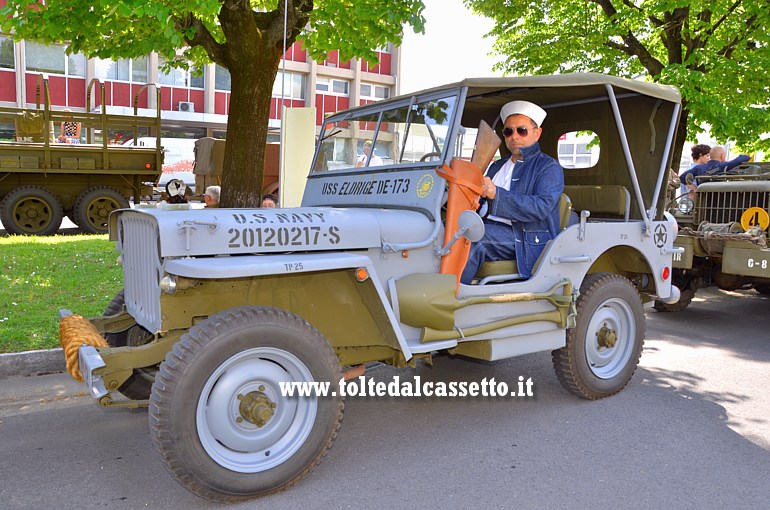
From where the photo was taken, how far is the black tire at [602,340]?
4.51 meters

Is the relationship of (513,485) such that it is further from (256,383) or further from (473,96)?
(473,96)

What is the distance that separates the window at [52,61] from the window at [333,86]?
36.7 feet

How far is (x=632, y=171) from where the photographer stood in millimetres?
4688

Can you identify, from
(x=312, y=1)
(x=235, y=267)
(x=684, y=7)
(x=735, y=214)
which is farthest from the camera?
(x=684, y=7)

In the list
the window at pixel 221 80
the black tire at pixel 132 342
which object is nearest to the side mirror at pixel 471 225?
the black tire at pixel 132 342

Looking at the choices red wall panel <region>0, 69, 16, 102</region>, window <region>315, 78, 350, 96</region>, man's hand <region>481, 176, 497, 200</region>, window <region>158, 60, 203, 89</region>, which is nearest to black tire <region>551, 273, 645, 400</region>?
man's hand <region>481, 176, 497, 200</region>

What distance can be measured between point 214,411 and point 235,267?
2.28 feet

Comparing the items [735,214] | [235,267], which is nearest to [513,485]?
[235,267]

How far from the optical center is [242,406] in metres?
3.16

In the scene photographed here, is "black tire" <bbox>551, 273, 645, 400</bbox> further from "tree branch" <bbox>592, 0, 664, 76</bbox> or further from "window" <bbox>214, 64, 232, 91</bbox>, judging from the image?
"window" <bbox>214, 64, 232, 91</bbox>

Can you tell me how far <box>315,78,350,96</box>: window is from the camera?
33816 mm

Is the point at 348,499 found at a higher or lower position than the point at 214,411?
lower

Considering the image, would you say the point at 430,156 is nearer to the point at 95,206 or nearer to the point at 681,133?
the point at 681,133

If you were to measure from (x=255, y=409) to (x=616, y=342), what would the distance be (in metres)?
2.88
